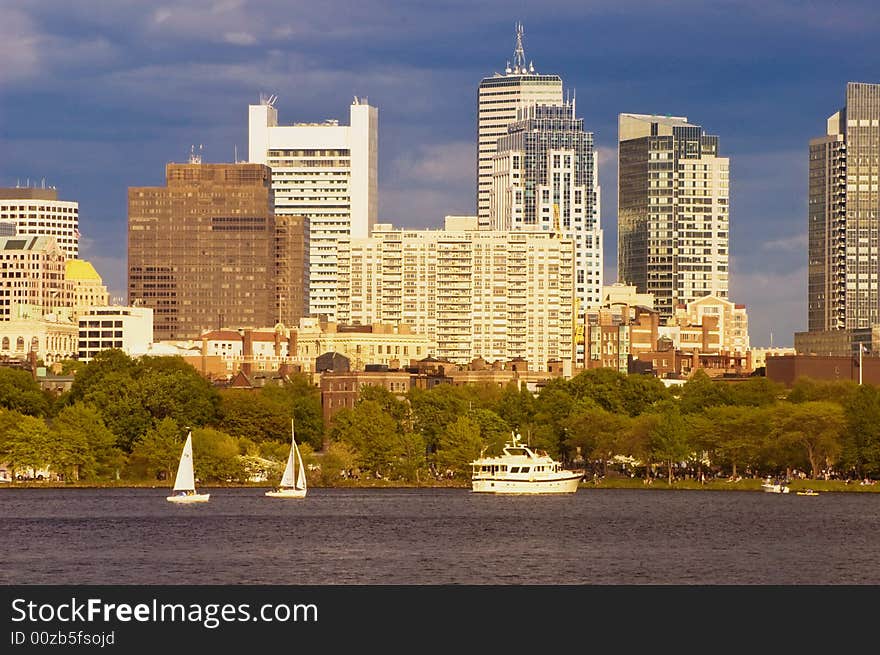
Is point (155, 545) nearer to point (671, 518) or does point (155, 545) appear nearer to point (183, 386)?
point (671, 518)

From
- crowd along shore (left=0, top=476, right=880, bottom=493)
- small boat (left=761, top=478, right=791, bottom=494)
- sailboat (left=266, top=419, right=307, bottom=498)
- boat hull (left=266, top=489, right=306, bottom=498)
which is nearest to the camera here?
boat hull (left=266, top=489, right=306, bottom=498)

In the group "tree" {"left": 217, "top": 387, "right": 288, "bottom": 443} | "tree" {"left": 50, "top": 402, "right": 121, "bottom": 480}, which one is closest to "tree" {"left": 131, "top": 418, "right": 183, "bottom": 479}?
"tree" {"left": 50, "top": 402, "right": 121, "bottom": 480}

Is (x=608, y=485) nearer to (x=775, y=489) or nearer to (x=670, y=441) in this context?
(x=670, y=441)

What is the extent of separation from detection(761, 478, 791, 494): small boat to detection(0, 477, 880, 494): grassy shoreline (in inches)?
27.1

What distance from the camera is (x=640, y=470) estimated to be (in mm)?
191875

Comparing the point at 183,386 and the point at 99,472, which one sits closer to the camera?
the point at 99,472

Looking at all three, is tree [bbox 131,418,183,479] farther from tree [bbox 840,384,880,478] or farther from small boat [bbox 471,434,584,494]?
tree [bbox 840,384,880,478]

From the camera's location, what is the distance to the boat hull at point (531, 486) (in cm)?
17025

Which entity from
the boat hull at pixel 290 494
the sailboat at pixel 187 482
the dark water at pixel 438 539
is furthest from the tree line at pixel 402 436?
the sailboat at pixel 187 482

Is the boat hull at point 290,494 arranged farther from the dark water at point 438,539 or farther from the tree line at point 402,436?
the tree line at point 402,436

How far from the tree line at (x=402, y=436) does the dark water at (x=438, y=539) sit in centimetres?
1005

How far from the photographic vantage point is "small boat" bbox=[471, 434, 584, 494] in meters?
170

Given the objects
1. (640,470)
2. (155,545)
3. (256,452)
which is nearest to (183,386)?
(256,452)
